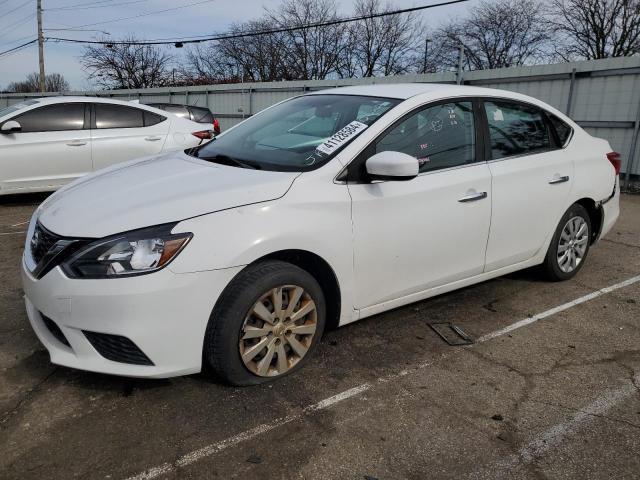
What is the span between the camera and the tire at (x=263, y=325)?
99.6 inches

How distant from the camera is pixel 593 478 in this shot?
2.16 meters

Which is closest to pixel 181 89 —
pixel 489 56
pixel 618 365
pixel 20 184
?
pixel 20 184

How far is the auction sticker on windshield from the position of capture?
2.99 meters

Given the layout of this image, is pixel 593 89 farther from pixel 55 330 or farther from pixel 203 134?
pixel 55 330

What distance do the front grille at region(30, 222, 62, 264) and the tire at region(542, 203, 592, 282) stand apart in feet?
11.6

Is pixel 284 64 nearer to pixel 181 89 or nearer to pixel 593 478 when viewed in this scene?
pixel 181 89

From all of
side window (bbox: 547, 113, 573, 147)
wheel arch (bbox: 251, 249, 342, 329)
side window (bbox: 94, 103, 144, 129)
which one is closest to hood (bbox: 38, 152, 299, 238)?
wheel arch (bbox: 251, 249, 342, 329)

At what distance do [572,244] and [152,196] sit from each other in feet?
11.3

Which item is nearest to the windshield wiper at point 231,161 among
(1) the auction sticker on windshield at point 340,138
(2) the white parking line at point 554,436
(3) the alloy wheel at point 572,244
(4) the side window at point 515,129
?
(1) the auction sticker on windshield at point 340,138

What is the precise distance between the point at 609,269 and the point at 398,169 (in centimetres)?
325

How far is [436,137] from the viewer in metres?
3.36

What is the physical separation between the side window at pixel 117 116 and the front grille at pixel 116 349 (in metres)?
5.65

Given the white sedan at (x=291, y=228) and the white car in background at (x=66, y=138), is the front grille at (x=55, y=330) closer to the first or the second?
the white sedan at (x=291, y=228)

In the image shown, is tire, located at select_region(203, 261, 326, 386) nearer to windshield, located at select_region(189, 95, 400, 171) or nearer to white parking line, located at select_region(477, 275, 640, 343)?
windshield, located at select_region(189, 95, 400, 171)
